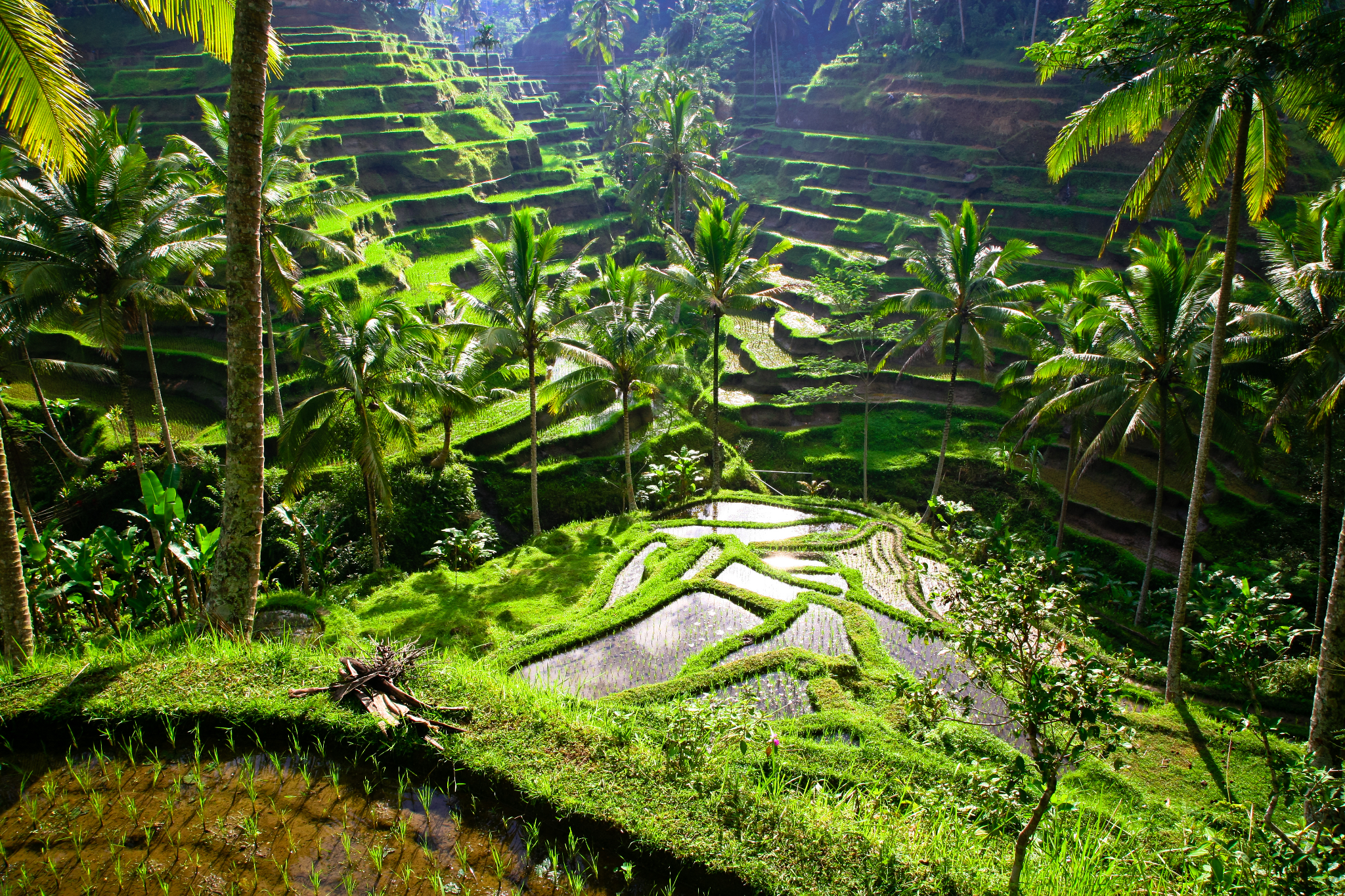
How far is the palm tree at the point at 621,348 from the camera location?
51.1 ft

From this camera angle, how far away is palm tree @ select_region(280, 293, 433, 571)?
37.4 feet

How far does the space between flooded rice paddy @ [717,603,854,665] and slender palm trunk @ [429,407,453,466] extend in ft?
31.4

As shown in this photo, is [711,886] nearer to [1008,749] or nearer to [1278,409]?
[1008,749]

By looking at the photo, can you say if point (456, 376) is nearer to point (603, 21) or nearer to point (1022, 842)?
point (1022, 842)

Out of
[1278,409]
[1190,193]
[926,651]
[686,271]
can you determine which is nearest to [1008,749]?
[926,651]

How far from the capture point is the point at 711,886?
4109 millimetres

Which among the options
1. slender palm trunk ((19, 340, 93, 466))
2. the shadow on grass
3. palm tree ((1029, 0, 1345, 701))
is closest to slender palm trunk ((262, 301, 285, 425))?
slender palm trunk ((19, 340, 93, 466))

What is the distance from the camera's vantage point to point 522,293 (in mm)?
14023

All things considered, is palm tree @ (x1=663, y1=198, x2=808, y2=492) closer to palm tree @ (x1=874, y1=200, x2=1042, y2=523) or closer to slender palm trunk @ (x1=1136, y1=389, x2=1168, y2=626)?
palm tree @ (x1=874, y1=200, x2=1042, y2=523)

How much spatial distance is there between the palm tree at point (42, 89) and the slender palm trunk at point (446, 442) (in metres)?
Result: 10.8


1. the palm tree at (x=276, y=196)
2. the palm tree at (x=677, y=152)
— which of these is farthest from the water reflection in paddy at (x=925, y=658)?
the palm tree at (x=677, y=152)

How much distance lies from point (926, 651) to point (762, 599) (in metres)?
2.54

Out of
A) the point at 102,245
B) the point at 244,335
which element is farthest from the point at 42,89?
the point at 102,245

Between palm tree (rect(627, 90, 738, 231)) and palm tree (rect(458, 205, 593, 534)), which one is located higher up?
palm tree (rect(627, 90, 738, 231))
